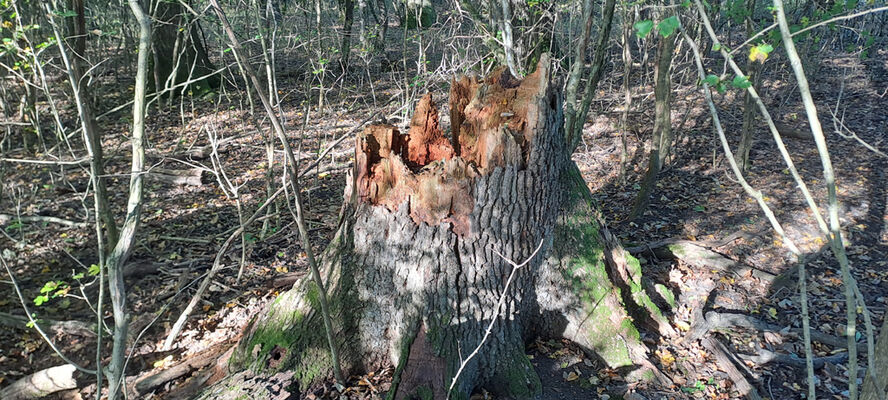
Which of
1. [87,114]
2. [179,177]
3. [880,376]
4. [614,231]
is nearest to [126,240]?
[87,114]

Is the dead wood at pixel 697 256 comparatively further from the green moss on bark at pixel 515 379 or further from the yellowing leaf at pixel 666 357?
the green moss on bark at pixel 515 379

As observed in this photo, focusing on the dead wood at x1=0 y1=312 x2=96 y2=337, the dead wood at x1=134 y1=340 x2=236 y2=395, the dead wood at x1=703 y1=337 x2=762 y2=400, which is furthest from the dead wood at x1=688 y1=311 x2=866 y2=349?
the dead wood at x1=0 y1=312 x2=96 y2=337

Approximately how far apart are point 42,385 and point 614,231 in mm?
5435

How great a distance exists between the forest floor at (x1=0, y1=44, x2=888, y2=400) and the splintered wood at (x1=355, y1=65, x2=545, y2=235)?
39.5 inches

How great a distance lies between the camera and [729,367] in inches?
138

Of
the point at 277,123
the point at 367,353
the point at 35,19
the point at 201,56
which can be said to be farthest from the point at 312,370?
the point at 201,56

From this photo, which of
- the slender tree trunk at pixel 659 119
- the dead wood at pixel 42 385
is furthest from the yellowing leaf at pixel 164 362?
the slender tree trunk at pixel 659 119

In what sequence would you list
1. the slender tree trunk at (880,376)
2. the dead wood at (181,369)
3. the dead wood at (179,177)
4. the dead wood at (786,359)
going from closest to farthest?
the slender tree trunk at (880,376), the dead wood at (181,369), the dead wood at (786,359), the dead wood at (179,177)

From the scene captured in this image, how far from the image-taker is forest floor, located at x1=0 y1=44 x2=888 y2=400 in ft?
11.6

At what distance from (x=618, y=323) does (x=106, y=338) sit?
166 inches

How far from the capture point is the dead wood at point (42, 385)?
3496 millimetres

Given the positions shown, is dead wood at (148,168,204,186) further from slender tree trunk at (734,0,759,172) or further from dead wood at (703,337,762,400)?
slender tree trunk at (734,0,759,172)

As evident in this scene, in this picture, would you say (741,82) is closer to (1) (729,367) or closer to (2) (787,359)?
(1) (729,367)

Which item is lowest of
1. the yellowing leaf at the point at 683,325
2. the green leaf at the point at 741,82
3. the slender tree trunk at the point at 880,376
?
the yellowing leaf at the point at 683,325
